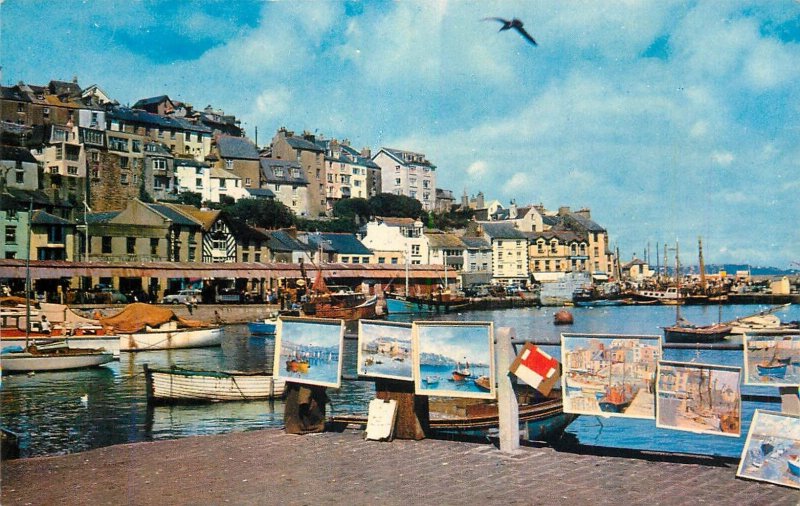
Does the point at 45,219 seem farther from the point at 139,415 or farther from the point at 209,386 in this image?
the point at 209,386

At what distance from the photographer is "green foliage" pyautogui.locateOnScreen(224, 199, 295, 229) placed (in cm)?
9694

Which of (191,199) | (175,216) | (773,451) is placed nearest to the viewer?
(773,451)

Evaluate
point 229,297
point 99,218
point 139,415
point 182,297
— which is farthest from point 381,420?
point 99,218

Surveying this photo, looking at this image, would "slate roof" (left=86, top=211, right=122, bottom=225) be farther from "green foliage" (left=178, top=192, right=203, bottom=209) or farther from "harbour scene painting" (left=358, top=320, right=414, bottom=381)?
"harbour scene painting" (left=358, top=320, right=414, bottom=381)

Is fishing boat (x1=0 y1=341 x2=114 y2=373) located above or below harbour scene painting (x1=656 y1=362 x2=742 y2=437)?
below

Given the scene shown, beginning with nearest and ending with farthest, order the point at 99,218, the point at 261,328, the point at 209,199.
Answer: the point at 261,328, the point at 99,218, the point at 209,199

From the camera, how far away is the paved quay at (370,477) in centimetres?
738

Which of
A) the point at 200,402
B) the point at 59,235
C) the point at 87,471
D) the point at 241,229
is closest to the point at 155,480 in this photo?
the point at 87,471

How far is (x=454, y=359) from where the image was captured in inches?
382

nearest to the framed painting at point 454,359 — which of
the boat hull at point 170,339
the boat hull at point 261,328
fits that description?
the boat hull at point 170,339

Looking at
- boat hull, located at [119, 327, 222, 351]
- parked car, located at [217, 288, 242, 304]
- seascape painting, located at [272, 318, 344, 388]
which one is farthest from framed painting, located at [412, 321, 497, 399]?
parked car, located at [217, 288, 242, 304]

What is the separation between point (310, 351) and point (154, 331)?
3659 centimetres

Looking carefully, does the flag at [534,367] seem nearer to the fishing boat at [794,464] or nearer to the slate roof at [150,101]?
the fishing boat at [794,464]

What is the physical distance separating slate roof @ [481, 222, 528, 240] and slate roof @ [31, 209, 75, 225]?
61.2 metres
